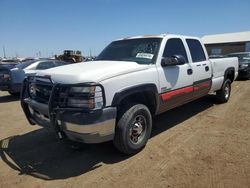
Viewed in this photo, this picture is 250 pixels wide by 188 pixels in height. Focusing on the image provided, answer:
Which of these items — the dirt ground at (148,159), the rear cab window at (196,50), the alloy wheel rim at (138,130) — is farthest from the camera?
the rear cab window at (196,50)

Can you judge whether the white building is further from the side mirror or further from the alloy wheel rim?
the alloy wheel rim

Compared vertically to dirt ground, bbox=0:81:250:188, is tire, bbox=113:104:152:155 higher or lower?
higher

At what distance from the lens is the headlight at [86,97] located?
3508 millimetres

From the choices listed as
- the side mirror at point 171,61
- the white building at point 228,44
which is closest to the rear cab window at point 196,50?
the side mirror at point 171,61

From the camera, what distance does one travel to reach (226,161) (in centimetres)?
395

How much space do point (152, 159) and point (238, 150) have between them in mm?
1489

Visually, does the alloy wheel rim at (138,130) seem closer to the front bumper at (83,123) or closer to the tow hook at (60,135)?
the front bumper at (83,123)

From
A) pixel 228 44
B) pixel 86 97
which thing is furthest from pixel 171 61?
pixel 228 44

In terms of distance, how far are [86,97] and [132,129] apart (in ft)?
3.73

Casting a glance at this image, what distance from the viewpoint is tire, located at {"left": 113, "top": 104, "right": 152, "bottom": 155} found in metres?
3.99

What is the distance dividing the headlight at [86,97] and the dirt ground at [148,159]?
1013 mm

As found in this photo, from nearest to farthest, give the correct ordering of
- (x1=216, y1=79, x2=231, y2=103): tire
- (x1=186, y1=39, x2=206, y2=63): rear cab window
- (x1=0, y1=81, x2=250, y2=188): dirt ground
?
(x1=0, y1=81, x2=250, y2=188): dirt ground → (x1=186, y1=39, x2=206, y2=63): rear cab window → (x1=216, y1=79, x2=231, y2=103): tire

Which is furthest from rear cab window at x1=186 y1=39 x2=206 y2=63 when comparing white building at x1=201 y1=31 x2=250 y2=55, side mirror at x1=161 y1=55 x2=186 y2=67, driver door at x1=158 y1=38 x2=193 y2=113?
white building at x1=201 y1=31 x2=250 y2=55

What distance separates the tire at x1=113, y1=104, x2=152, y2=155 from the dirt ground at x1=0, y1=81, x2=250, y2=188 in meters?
0.18
